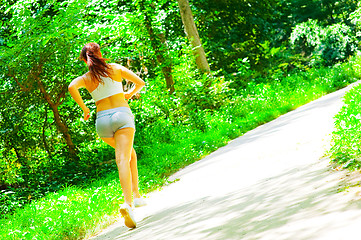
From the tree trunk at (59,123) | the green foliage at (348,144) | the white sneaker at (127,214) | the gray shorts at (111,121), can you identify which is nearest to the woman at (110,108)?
the gray shorts at (111,121)

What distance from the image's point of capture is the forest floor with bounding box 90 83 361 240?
3.62 m

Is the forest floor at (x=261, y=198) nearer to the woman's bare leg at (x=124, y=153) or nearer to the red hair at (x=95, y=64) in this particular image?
the woman's bare leg at (x=124, y=153)

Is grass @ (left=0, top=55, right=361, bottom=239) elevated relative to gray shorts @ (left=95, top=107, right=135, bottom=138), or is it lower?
lower

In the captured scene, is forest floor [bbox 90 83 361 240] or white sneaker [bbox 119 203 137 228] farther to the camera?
white sneaker [bbox 119 203 137 228]

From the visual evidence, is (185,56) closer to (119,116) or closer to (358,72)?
(358,72)

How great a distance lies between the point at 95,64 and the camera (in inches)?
217

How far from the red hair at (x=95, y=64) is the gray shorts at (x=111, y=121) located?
39 cm

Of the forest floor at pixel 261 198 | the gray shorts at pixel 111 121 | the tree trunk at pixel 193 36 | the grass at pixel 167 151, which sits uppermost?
the tree trunk at pixel 193 36

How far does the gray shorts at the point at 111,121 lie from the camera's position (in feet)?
18.0

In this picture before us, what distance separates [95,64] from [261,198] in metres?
2.37

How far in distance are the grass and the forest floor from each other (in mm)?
449

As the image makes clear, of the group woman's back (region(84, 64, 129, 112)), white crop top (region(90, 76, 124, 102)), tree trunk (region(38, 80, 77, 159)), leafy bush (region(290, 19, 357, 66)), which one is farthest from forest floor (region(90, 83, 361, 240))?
leafy bush (region(290, 19, 357, 66))

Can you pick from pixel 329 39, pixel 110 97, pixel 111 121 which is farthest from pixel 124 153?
pixel 329 39

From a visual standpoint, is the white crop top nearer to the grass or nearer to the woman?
the woman
